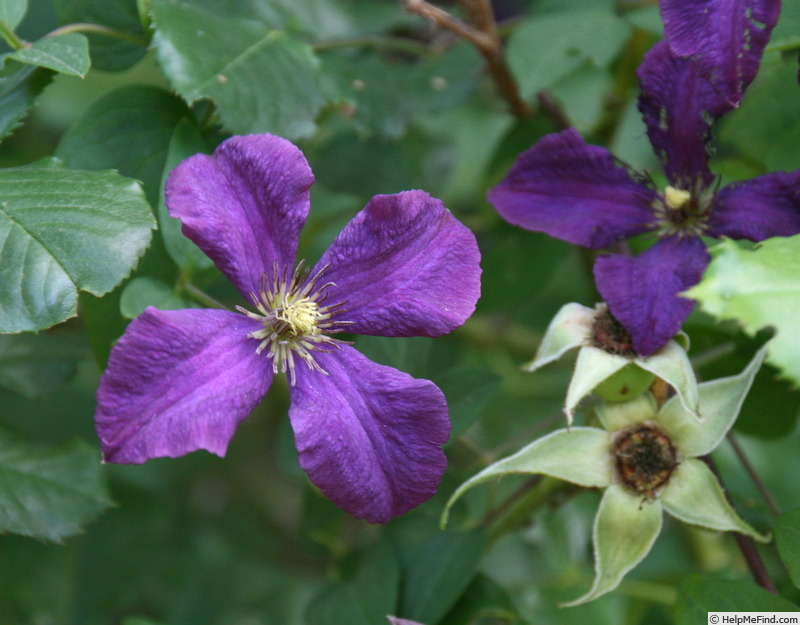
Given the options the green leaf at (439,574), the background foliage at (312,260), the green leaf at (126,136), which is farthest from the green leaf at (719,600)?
the green leaf at (126,136)

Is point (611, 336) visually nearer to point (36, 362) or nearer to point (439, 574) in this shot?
point (439, 574)

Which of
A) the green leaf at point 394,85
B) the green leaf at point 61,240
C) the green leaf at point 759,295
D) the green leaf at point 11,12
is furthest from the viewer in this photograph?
the green leaf at point 394,85


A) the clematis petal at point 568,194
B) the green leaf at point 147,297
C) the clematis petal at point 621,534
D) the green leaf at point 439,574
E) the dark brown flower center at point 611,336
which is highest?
the clematis petal at point 568,194

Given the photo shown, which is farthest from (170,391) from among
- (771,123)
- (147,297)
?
(771,123)

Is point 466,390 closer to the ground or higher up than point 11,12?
closer to the ground

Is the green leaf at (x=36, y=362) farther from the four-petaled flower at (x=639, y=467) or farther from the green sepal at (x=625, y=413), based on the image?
the green sepal at (x=625, y=413)

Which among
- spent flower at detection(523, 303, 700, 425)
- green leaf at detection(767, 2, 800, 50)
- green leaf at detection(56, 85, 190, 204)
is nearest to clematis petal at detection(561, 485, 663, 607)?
spent flower at detection(523, 303, 700, 425)
